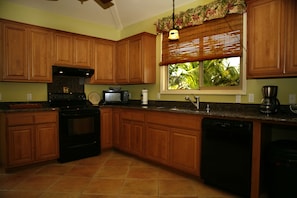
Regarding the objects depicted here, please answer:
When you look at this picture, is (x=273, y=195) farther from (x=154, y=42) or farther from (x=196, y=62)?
(x=154, y=42)

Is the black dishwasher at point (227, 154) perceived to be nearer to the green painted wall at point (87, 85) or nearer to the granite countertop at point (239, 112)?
the granite countertop at point (239, 112)

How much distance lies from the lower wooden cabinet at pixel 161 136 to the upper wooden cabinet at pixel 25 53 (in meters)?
1.56

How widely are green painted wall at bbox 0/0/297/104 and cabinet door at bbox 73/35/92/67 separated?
0.40 m

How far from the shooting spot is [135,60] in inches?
159

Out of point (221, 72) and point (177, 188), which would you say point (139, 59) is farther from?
point (177, 188)

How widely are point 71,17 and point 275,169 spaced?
14.4 ft

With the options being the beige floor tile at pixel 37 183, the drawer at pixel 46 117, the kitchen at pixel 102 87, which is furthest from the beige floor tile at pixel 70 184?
the kitchen at pixel 102 87

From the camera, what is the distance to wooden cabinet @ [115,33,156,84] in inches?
154

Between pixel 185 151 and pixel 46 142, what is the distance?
2.27 m

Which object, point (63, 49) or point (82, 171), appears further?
point (63, 49)

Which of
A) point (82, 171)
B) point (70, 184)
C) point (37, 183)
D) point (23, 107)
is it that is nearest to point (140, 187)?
point (70, 184)

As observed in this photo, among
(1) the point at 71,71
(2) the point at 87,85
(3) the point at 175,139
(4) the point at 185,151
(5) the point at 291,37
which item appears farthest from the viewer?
(2) the point at 87,85

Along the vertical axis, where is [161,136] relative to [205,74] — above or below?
below

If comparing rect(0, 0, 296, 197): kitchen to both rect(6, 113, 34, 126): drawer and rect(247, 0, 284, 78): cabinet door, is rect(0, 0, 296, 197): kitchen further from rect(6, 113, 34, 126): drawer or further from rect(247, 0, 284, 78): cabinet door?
rect(6, 113, 34, 126): drawer
